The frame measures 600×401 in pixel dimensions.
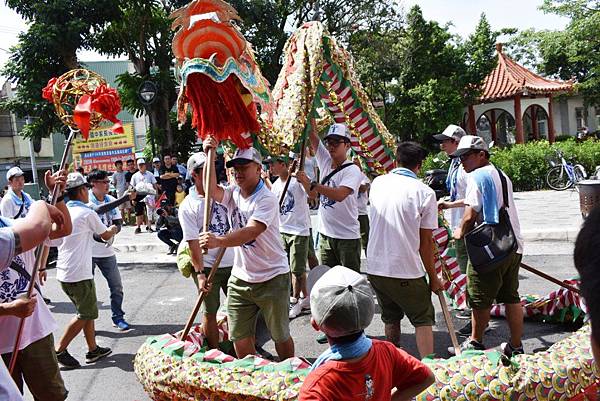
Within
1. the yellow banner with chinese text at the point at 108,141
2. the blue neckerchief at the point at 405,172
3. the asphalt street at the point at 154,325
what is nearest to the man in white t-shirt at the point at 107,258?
the asphalt street at the point at 154,325

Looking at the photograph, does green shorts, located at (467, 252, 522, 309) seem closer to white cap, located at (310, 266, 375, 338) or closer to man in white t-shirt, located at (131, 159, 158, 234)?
white cap, located at (310, 266, 375, 338)

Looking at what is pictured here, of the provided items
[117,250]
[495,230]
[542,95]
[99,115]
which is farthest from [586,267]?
[542,95]

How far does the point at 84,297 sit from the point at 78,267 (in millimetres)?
284

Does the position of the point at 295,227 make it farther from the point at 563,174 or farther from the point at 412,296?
the point at 563,174

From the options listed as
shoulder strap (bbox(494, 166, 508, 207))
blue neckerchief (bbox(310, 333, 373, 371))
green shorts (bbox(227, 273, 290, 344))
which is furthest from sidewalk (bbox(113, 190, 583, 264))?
blue neckerchief (bbox(310, 333, 373, 371))

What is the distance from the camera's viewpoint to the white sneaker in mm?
6426

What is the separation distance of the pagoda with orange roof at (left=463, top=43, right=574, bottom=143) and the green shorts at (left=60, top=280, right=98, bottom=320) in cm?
2067

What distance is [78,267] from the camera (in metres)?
5.33

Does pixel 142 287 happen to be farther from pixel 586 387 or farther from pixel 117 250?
pixel 586 387

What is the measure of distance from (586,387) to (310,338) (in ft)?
9.29

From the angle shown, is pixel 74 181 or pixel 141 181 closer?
pixel 74 181

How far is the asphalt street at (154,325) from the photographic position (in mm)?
5023

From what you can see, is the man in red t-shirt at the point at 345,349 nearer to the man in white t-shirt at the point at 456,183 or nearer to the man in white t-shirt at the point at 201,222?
the man in white t-shirt at the point at 201,222

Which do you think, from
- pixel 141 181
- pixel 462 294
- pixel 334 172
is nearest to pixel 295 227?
pixel 334 172
